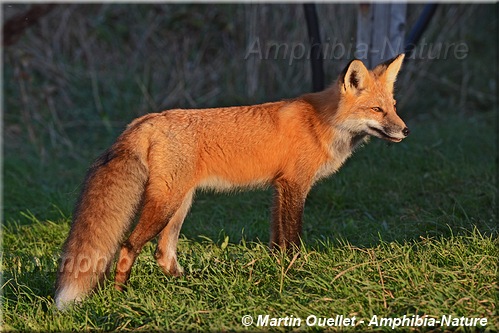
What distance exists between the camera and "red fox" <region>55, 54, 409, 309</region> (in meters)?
3.32

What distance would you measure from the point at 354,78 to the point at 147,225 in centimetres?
152

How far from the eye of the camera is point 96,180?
3428 millimetres

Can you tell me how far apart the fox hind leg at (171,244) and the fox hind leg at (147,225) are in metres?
0.22

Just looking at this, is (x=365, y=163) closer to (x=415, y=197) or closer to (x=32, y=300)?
Result: (x=415, y=197)

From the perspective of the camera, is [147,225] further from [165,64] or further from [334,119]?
[165,64]

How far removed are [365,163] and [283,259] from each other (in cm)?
278

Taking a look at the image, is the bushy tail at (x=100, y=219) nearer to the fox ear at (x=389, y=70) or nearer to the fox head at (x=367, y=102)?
the fox head at (x=367, y=102)

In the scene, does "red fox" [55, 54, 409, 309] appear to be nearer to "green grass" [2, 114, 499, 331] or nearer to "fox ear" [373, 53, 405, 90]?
"fox ear" [373, 53, 405, 90]

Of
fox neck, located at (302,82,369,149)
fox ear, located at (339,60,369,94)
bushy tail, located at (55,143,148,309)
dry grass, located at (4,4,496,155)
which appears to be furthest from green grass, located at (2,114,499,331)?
dry grass, located at (4,4,496,155)

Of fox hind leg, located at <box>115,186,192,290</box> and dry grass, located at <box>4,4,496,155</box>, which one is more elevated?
fox hind leg, located at <box>115,186,192,290</box>

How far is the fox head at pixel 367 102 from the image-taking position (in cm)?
380

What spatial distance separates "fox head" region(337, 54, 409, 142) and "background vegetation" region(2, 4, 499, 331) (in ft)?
2.18

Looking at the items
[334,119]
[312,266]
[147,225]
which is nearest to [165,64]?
[334,119]

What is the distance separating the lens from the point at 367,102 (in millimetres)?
3857
